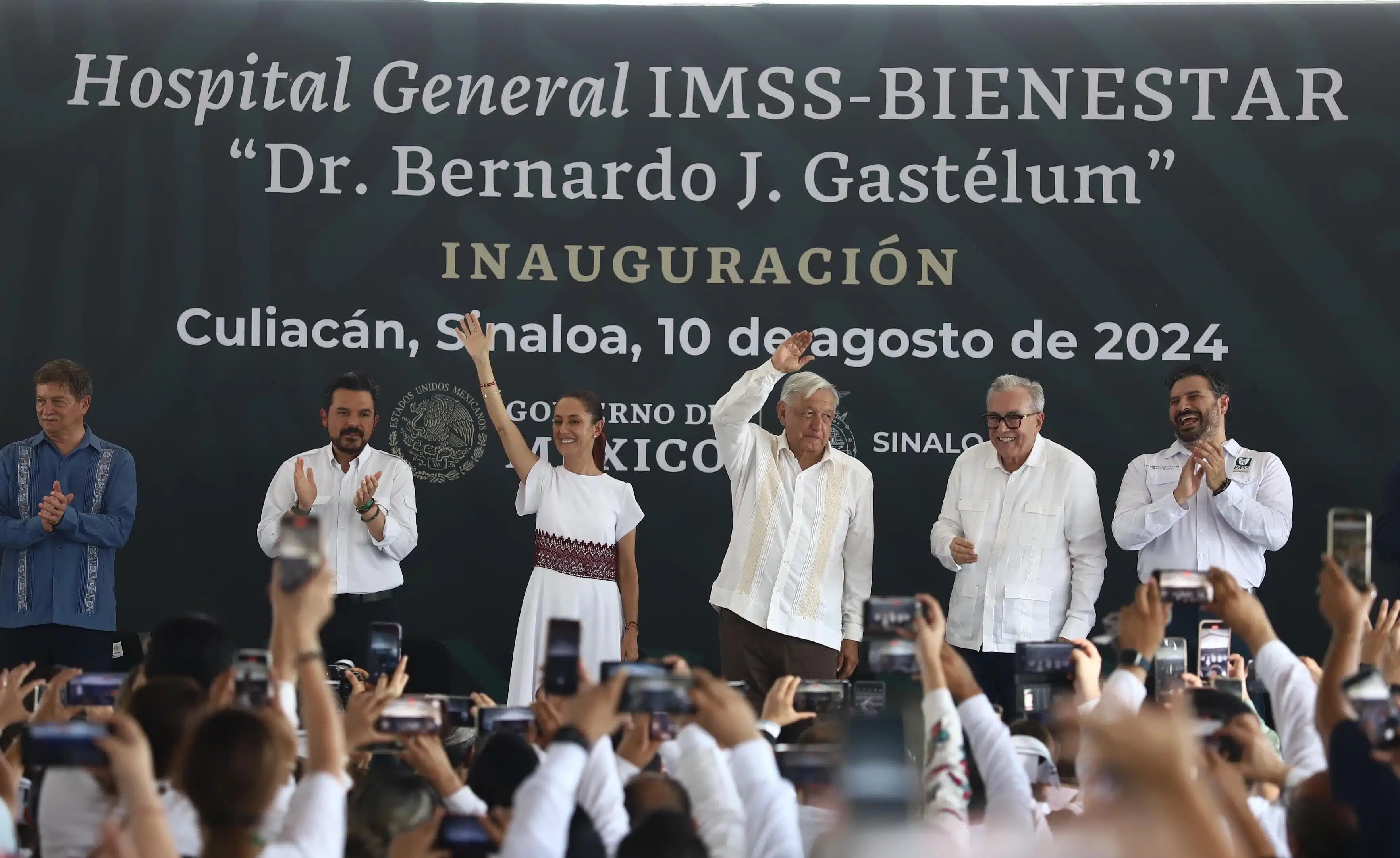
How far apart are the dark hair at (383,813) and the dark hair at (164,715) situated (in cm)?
28

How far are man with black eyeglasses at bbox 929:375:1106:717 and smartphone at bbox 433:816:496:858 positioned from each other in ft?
9.91

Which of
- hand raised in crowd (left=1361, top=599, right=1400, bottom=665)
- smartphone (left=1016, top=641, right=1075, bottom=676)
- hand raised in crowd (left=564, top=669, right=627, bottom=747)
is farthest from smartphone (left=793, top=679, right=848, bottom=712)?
hand raised in crowd (left=564, top=669, right=627, bottom=747)

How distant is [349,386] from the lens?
5.48 meters

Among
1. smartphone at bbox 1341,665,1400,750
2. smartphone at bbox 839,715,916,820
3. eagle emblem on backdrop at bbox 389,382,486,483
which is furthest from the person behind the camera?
eagle emblem on backdrop at bbox 389,382,486,483

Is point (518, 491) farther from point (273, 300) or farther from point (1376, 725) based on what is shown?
point (1376, 725)

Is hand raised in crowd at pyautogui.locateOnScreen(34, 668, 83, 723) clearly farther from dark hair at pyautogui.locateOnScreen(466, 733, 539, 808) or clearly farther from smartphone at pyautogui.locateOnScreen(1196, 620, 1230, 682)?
smartphone at pyautogui.locateOnScreen(1196, 620, 1230, 682)

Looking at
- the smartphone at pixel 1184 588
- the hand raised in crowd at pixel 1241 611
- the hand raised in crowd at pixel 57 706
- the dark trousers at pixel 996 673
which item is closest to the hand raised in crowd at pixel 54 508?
the hand raised in crowd at pixel 57 706

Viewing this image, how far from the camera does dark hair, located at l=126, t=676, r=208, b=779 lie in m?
2.42

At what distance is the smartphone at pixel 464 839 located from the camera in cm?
220

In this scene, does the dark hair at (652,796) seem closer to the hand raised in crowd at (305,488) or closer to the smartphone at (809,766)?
the smartphone at (809,766)

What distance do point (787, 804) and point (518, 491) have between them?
127 inches

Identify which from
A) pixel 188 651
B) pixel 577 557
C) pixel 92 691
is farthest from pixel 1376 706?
pixel 577 557

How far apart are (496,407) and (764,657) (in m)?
1.21

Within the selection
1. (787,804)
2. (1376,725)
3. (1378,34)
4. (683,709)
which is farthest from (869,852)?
(1378,34)
